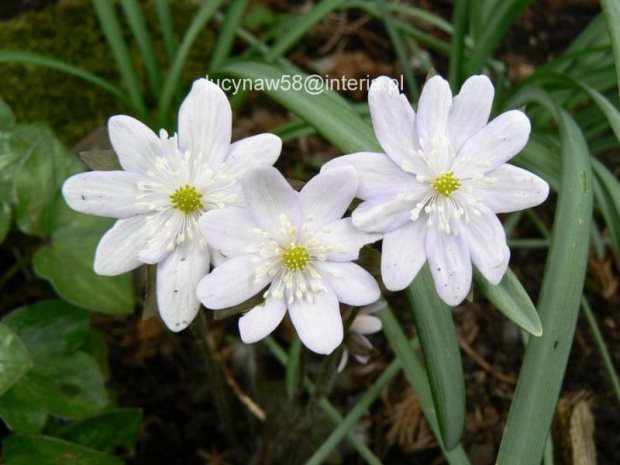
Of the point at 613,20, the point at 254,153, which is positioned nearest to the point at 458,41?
the point at 613,20

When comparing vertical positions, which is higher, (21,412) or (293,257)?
(293,257)

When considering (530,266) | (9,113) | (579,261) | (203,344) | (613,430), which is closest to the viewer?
(579,261)

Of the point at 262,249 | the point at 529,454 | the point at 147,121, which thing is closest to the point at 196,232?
the point at 262,249

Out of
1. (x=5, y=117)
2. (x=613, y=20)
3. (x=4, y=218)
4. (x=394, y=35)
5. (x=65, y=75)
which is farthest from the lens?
(x=65, y=75)

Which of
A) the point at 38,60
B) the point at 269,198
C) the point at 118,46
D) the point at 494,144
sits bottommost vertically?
the point at 269,198

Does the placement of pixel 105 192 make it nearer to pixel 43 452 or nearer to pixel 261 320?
pixel 261 320

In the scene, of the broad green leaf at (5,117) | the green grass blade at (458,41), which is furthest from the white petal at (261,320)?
the green grass blade at (458,41)

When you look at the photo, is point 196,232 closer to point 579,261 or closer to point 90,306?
point 90,306

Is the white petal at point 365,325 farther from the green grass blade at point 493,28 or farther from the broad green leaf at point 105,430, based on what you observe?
the green grass blade at point 493,28
